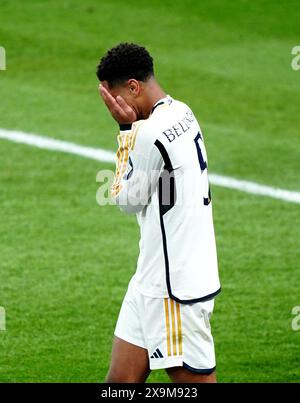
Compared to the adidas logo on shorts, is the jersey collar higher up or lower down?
higher up

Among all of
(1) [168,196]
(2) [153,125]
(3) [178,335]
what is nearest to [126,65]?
(2) [153,125]

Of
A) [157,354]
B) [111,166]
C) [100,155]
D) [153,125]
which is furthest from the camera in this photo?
[100,155]

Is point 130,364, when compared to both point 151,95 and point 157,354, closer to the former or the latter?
point 157,354

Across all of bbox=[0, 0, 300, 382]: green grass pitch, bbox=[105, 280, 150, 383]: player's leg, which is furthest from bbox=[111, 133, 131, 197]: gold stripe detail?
bbox=[0, 0, 300, 382]: green grass pitch

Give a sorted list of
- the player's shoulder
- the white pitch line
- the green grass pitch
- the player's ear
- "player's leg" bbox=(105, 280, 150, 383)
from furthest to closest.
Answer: the white pitch line, the green grass pitch, "player's leg" bbox=(105, 280, 150, 383), the player's ear, the player's shoulder

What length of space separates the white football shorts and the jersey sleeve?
0.52m

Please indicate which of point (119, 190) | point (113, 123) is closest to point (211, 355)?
point (119, 190)

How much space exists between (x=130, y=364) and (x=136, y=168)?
1.03 meters

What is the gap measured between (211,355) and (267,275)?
11.7 feet

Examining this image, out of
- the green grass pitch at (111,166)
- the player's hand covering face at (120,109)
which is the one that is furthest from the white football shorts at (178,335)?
the green grass pitch at (111,166)

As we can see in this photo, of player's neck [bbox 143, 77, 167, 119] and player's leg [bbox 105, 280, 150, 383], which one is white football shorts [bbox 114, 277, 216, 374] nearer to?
player's leg [bbox 105, 280, 150, 383]

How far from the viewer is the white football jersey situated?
5988 millimetres

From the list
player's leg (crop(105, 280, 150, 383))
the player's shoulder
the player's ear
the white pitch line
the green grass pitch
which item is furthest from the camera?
the white pitch line

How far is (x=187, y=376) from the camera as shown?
6.05 metres
